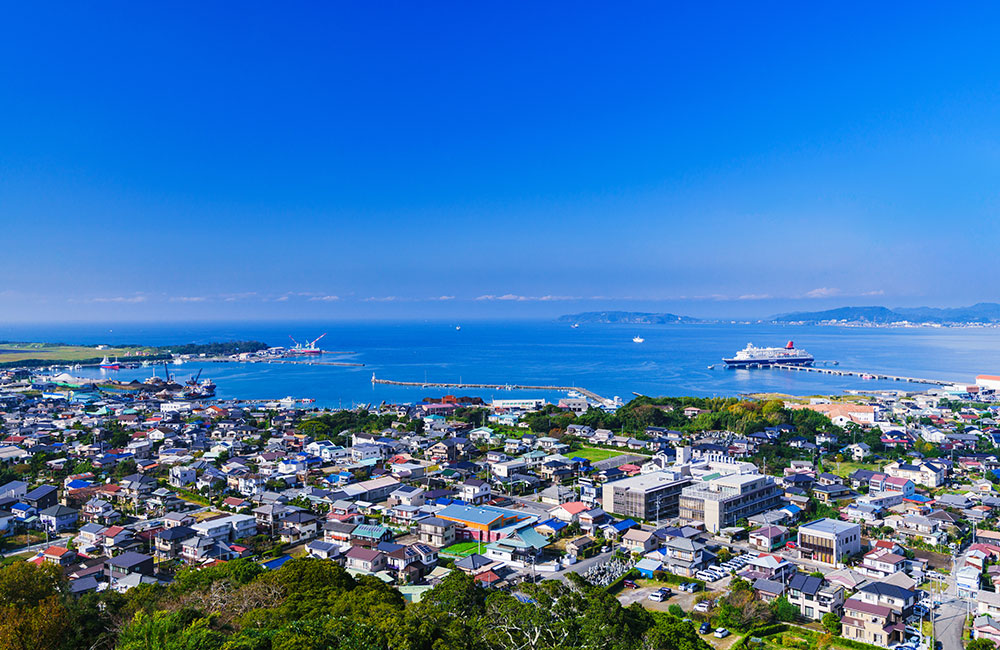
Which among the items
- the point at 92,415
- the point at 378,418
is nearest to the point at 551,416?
the point at 378,418

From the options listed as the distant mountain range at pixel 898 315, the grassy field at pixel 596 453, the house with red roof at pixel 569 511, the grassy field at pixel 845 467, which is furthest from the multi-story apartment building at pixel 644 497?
the distant mountain range at pixel 898 315

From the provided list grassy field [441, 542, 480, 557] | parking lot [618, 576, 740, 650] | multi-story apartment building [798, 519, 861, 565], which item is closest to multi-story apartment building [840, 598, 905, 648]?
parking lot [618, 576, 740, 650]

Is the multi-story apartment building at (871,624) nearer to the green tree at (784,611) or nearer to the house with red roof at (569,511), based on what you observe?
the green tree at (784,611)

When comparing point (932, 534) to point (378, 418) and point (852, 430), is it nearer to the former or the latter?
point (852, 430)

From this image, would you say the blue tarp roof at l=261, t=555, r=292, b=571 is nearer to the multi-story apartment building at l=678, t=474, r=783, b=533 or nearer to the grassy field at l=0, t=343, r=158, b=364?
the multi-story apartment building at l=678, t=474, r=783, b=533

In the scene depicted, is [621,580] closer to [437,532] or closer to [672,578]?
[672,578]

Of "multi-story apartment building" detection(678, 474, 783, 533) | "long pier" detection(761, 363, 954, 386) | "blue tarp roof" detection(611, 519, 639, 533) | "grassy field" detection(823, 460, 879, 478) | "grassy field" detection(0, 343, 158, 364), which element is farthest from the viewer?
"grassy field" detection(0, 343, 158, 364)
